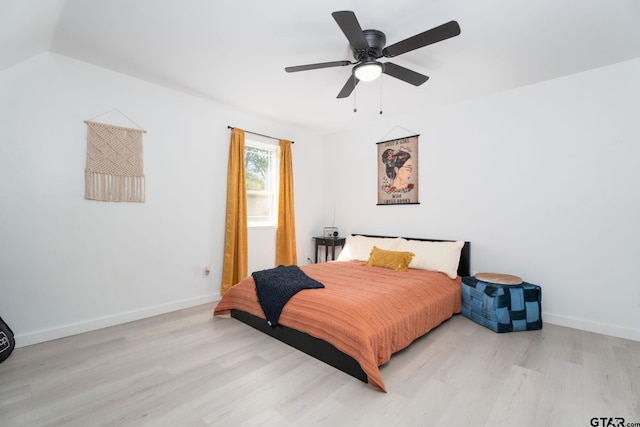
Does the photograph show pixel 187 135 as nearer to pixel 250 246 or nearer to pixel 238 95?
pixel 238 95

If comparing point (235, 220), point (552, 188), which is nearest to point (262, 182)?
point (235, 220)

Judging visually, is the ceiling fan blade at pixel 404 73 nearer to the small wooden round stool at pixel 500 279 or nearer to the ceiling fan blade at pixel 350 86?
the ceiling fan blade at pixel 350 86

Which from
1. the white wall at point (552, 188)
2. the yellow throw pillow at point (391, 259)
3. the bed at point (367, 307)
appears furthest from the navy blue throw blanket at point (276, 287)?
the white wall at point (552, 188)

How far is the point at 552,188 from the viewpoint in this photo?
3018 mm

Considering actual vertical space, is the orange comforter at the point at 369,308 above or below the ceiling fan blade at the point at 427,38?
below

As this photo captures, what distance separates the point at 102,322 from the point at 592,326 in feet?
15.8

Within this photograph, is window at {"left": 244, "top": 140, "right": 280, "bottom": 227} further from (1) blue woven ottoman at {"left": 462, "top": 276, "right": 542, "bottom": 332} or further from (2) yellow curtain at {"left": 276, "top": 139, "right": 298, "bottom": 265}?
(1) blue woven ottoman at {"left": 462, "top": 276, "right": 542, "bottom": 332}

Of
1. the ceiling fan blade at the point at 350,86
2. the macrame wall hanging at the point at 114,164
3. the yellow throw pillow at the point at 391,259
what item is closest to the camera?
the ceiling fan blade at the point at 350,86

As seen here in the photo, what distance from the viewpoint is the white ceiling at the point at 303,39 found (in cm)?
198

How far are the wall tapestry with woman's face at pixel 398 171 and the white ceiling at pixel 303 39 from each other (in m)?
0.91

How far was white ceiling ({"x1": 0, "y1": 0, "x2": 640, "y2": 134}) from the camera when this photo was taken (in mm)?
1976

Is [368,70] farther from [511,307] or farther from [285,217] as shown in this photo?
[285,217]

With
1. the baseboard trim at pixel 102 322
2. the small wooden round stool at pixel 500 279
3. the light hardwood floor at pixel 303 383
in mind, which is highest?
the small wooden round stool at pixel 500 279

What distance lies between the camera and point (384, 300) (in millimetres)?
2363
